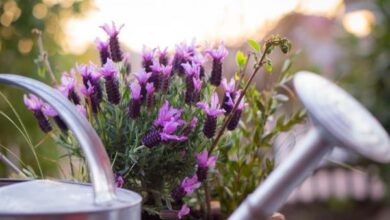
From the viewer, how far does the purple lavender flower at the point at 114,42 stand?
2.24 ft

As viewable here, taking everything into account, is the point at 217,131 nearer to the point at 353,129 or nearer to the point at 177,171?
the point at 177,171

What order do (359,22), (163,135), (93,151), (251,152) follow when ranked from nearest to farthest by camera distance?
(93,151) < (163,135) < (251,152) < (359,22)

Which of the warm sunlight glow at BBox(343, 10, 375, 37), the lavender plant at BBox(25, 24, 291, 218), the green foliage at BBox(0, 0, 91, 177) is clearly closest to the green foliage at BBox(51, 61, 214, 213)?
the lavender plant at BBox(25, 24, 291, 218)

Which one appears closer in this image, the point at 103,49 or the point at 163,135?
the point at 163,135

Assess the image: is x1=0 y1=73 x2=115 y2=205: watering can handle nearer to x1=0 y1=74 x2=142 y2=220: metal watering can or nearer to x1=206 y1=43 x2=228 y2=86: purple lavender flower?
x1=0 y1=74 x2=142 y2=220: metal watering can

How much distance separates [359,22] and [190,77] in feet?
9.73

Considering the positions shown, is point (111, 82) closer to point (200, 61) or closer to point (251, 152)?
point (200, 61)

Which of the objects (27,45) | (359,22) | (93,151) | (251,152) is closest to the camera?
(93,151)

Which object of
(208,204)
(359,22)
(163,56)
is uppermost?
(163,56)

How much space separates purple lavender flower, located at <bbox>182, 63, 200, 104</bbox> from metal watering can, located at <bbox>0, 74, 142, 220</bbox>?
21cm

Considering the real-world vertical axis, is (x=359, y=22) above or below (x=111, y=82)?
below

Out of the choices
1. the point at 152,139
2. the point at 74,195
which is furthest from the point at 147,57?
the point at 74,195

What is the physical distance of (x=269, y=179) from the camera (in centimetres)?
44

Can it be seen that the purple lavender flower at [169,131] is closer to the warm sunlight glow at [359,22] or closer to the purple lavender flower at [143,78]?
the purple lavender flower at [143,78]
